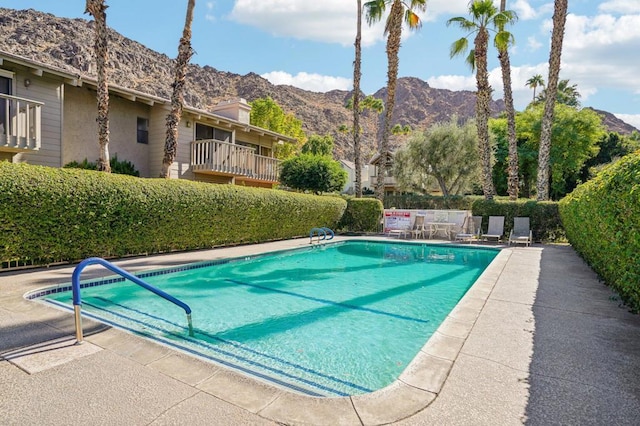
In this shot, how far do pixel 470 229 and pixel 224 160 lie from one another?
40.8ft

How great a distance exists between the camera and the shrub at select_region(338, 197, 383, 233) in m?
19.2

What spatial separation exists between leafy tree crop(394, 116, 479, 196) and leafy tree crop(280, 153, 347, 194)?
10.5 meters

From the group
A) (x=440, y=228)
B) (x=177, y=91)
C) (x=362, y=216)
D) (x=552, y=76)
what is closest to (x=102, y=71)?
(x=177, y=91)

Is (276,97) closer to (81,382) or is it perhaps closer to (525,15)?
(525,15)

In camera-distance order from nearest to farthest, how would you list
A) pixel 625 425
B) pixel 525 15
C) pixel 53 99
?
pixel 625 425 < pixel 53 99 < pixel 525 15

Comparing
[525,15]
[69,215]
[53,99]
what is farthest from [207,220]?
[525,15]

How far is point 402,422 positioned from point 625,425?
153 cm

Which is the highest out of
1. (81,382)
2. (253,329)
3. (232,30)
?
(232,30)

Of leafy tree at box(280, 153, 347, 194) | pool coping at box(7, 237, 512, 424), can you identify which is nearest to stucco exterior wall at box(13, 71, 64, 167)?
pool coping at box(7, 237, 512, 424)

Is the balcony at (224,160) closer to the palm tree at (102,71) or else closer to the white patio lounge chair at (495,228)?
the palm tree at (102,71)

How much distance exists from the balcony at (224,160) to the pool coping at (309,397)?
44.0ft

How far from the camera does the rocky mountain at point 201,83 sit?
62.8 m

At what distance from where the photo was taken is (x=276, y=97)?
9788cm

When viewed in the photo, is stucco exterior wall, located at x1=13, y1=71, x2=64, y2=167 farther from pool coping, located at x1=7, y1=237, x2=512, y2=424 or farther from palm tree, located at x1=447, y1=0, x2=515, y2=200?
palm tree, located at x1=447, y1=0, x2=515, y2=200
